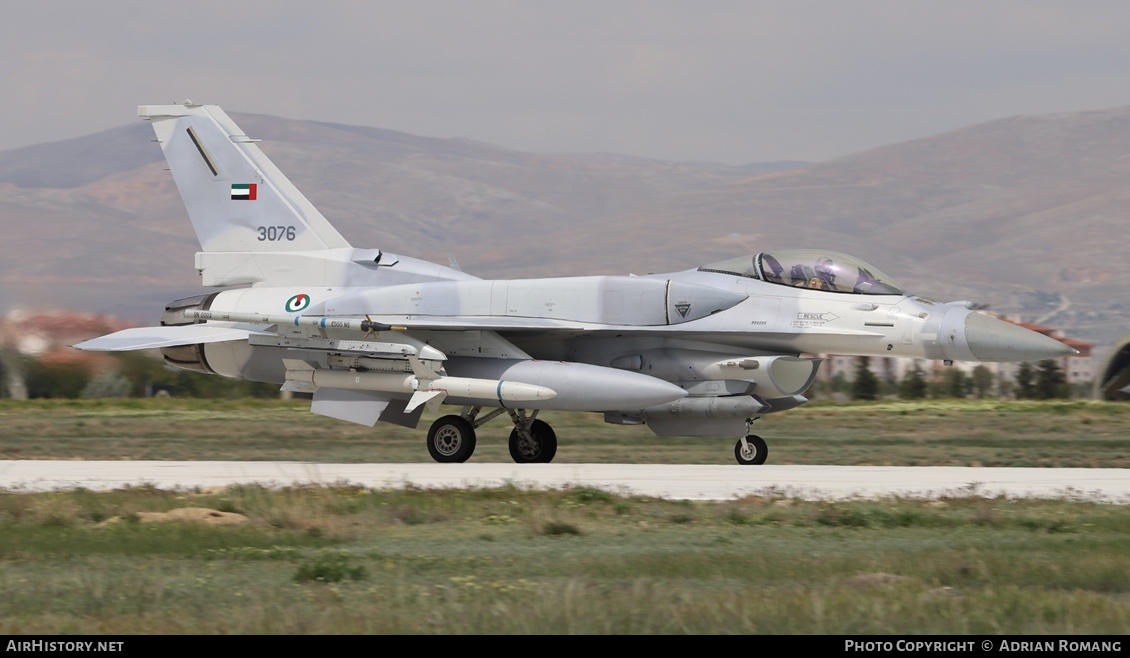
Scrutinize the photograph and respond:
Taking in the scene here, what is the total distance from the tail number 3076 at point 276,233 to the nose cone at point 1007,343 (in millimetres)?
9042

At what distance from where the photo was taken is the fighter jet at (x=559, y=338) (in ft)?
52.9

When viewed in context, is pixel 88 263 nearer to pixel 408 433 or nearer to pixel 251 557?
pixel 408 433

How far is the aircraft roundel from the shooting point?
1816 cm

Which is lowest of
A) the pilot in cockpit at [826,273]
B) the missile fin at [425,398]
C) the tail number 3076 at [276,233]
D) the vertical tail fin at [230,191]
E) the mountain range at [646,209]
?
the missile fin at [425,398]

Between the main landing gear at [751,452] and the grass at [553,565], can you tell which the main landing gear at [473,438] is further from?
the grass at [553,565]

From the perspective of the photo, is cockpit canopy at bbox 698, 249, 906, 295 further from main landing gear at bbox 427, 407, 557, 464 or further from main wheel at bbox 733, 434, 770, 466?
main landing gear at bbox 427, 407, 557, 464

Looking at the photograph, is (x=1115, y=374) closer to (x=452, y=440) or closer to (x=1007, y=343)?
(x=1007, y=343)

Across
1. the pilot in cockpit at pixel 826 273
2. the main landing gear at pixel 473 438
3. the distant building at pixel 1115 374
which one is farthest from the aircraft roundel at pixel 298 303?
the distant building at pixel 1115 374

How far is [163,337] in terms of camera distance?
18.4 m

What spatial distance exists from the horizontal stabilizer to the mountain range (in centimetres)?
6958

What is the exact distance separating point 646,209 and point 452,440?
411 feet

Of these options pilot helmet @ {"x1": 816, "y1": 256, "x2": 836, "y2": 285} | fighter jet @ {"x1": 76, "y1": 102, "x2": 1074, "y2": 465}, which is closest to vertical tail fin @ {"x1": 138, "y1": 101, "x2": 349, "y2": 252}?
fighter jet @ {"x1": 76, "y1": 102, "x2": 1074, "y2": 465}
